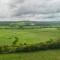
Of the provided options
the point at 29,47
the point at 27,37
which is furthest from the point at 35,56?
the point at 27,37

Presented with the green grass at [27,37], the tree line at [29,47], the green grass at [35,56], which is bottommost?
the green grass at [35,56]

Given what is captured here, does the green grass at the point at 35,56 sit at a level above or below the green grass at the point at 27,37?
below

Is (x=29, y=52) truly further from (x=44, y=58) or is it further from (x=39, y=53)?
(x=44, y=58)

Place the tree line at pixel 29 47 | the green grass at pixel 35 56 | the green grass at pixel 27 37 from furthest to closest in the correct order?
1. the green grass at pixel 27 37
2. the tree line at pixel 29 47
3. the green grass at pixel 35 56

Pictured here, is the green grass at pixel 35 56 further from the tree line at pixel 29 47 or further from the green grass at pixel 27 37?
the green grass at pixel 27 37

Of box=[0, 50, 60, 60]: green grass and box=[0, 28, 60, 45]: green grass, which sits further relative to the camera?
box=[0, 28, 60, 45]: green grass

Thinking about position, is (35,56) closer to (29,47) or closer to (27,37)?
(29,47)

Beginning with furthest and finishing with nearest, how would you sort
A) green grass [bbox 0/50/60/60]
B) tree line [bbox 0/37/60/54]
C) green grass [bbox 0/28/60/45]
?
green grass [bbox 0/28/60/45] → tree line [bbox 0/37/60/54] → green grass [bbox 0/50/60/60]

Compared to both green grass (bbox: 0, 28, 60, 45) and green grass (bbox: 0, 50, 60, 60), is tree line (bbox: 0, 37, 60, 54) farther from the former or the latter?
green grass (bbox: 0, 28, 60, 45)

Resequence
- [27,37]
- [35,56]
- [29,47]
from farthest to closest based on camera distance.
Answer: [27,37]
[29,47]
[35,56]

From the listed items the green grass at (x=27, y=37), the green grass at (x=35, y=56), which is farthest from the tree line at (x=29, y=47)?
the green grass at (x=27, y=37)

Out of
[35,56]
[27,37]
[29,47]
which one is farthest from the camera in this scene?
[27,37]

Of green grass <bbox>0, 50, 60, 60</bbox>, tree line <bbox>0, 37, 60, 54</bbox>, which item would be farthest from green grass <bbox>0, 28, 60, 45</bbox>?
green grass <bbox>0, 50, 60, 60</bbox>
